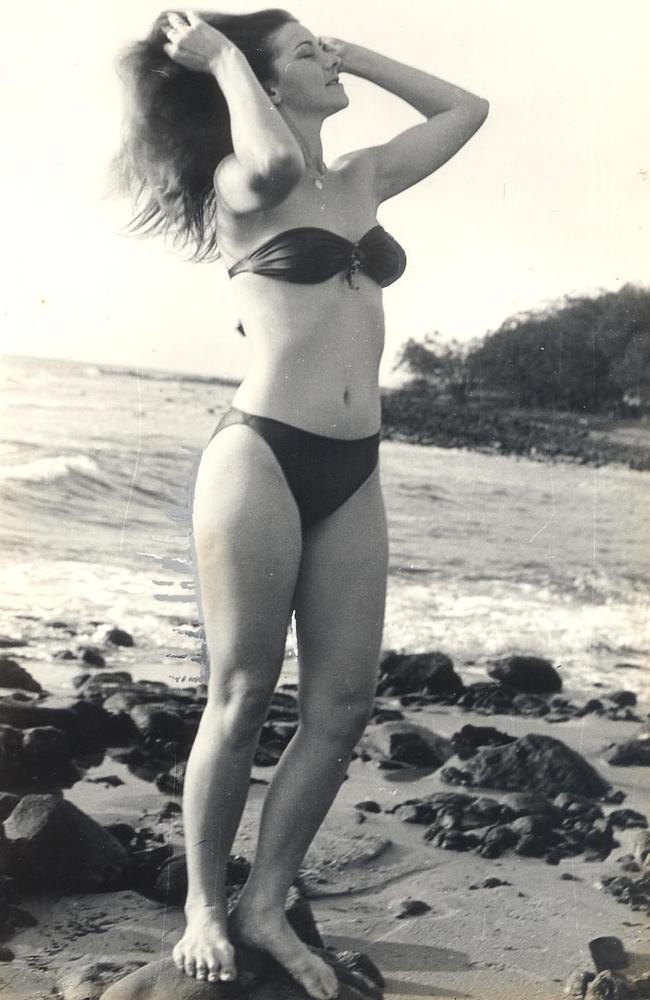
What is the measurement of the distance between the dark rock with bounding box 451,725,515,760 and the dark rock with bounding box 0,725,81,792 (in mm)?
1071

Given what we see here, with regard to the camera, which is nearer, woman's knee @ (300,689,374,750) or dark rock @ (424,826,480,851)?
woman's knee @ (300,689,374,750)

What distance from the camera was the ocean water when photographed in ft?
10.8

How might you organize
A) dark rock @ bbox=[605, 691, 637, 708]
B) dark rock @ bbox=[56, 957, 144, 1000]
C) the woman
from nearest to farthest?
the woman, dark rock @ bbox=[56, 957, 144, 1000], dark rock @ bbox=[605, 691, 637, 708]

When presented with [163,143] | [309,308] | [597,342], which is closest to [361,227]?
[309,308]

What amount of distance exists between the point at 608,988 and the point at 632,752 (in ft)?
2.17

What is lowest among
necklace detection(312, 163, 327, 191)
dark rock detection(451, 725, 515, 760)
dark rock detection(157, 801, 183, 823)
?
dark rock detection(157, 801, 183, 823)

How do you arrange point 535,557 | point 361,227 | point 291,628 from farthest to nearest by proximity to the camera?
1. point 535,557
2. point 291,628
3. point 361,227

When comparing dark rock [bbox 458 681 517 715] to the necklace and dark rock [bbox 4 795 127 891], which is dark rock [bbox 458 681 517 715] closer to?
dark rock [bbox 4 795 127 891]

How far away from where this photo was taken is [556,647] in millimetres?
3504

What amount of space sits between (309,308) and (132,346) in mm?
588

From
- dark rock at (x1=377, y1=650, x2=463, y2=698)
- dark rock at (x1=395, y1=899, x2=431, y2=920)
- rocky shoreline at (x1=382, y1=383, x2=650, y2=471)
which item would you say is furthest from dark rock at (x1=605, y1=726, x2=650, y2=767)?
rocky shoreline at (x1=382, y1=383, x2=650, y2=471)

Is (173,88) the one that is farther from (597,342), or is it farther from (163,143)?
(597,342)

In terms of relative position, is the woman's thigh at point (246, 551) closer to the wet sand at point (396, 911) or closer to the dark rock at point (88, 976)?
the wet sand at point (396, 911)

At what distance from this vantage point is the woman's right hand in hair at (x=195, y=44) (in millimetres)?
2875
